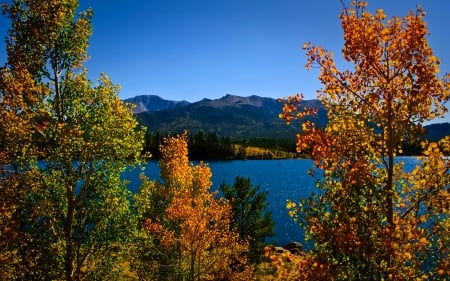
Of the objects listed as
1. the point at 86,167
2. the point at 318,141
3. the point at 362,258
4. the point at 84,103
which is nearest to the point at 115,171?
the point at 86,167

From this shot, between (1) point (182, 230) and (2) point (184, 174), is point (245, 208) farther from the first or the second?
(1) point (182, 230)

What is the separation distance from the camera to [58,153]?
18781 millimetres

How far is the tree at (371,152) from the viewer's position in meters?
11.0

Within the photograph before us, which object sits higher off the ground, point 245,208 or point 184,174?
point 184,174

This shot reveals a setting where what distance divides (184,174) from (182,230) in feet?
21.7

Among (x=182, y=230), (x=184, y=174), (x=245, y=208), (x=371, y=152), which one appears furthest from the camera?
(x=245, y=208)

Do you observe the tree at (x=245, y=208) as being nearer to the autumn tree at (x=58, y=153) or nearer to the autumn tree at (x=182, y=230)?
the autumn tree at (x=182, y=230)

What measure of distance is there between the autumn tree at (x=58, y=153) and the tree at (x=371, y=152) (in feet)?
40.0

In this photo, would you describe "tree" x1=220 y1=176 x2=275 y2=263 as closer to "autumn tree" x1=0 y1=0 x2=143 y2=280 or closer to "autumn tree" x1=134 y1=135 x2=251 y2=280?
"autumn tree" x1=134 y1=135 x2=251 y2=280

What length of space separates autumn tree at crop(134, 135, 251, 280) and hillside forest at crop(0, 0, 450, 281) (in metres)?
0.19

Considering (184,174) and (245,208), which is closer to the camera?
(184,174)

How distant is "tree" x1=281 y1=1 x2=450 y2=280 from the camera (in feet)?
36.2

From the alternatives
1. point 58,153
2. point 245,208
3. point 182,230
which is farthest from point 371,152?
point 245,208

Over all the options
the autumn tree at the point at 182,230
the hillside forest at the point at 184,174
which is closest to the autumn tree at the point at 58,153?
the hillside forest at the point at 184,174
